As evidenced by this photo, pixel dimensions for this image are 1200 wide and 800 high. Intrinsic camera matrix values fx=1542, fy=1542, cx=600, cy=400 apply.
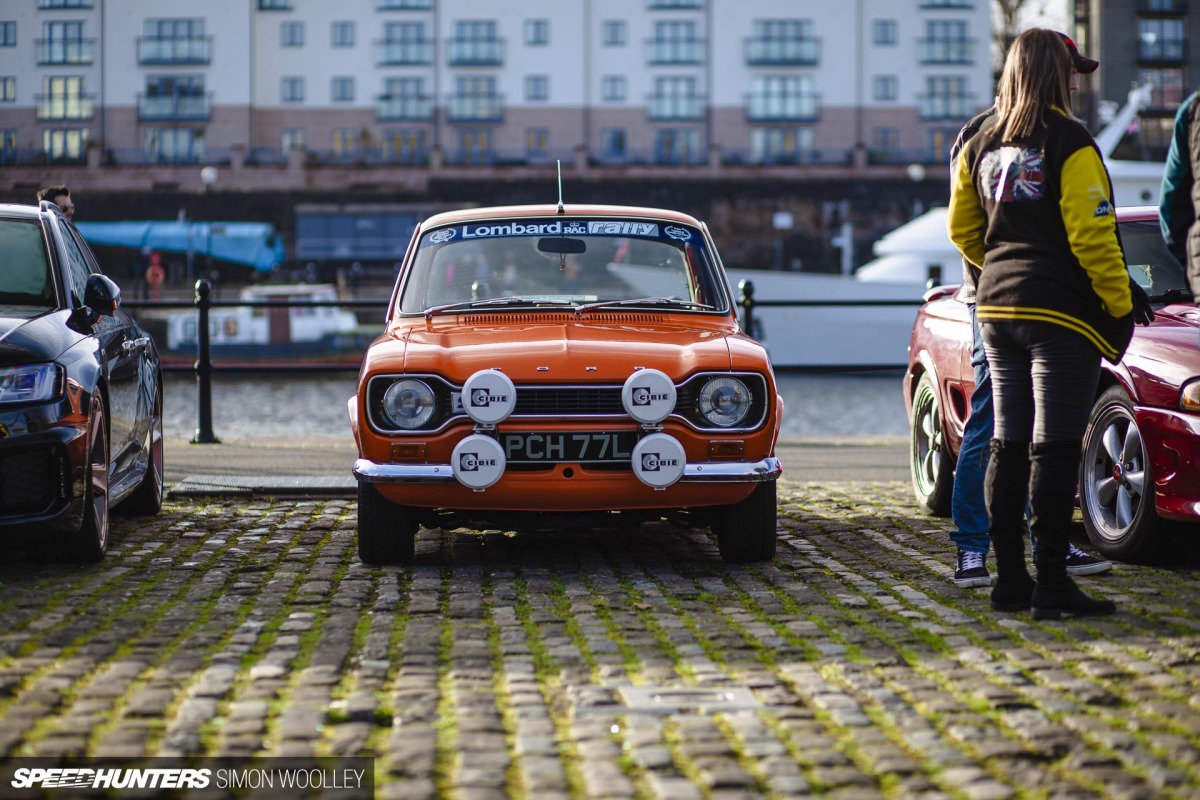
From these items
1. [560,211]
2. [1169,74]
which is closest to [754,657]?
A: [560,211]

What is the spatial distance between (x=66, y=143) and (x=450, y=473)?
57.9 metres

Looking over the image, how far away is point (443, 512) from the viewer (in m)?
Result: 6.62

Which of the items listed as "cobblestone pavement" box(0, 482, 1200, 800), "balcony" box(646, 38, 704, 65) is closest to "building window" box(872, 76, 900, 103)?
"balcony" box(646, 38, 704, 65)

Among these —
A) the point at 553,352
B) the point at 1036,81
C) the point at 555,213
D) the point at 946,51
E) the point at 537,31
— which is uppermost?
the point at 537,31

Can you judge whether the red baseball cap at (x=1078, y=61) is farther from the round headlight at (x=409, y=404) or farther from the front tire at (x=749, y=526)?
the round headlight at (x=409, y=404)

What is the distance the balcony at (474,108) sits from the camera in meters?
79.7

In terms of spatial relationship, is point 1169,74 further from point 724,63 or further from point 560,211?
point 560,211

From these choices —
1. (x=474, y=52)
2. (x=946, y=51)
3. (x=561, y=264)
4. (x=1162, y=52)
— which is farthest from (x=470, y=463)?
(x=1162, y=52)

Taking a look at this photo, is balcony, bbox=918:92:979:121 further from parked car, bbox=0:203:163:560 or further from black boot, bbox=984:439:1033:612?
black boot, bbox=984:439:1033:612

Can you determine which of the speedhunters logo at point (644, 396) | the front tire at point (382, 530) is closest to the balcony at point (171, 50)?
the front tire at point (382, 530)

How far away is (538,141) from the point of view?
79438 millimetres

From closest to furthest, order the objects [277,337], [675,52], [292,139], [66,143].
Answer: [277,337] < [66,143] < [292,139] < [675,52]

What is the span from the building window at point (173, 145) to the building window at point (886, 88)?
34256 millimetres

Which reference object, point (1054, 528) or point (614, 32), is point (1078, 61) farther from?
point (614, 32)
